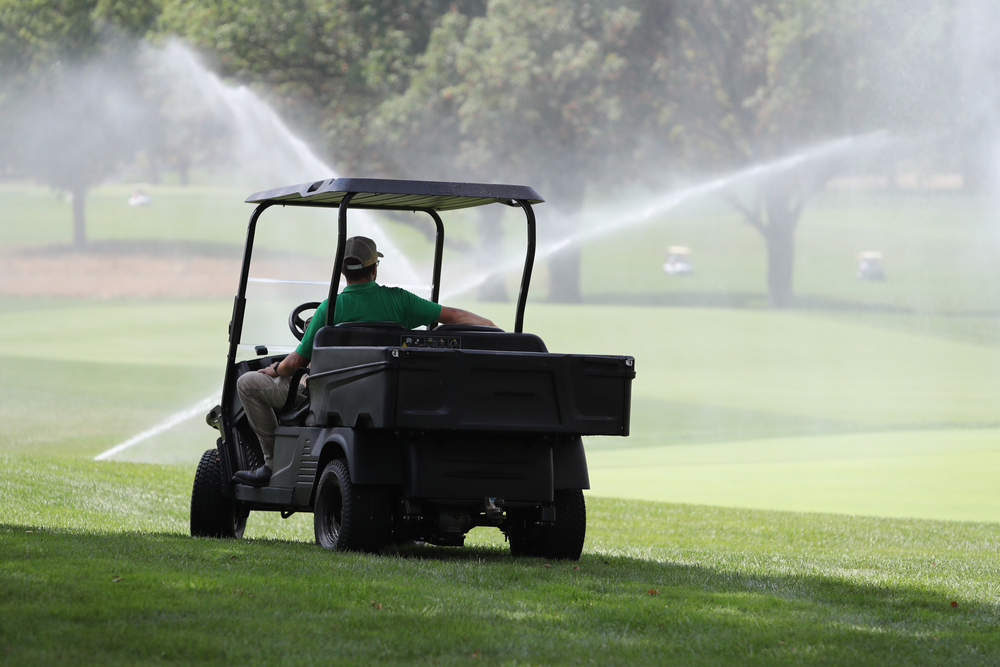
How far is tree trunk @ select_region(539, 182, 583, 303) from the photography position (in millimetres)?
31938

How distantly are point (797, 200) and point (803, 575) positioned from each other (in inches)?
1061

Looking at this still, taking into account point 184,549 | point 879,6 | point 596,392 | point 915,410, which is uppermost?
point 879,6

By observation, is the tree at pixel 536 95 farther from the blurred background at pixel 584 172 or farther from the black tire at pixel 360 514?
the black tire at pixel 360 514

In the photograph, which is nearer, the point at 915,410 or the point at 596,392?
the point at 596,392

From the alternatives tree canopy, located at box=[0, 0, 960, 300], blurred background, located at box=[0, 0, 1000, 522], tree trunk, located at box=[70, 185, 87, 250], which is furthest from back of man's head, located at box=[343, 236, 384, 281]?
tree trunk, located at box=[70, 185, 87, 250]

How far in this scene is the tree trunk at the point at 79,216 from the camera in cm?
3753

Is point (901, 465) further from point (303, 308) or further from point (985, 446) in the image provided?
point (303, 308)

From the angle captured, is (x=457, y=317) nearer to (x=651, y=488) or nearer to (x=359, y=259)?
(x=359, y=259)

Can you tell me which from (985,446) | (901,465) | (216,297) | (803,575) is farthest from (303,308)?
(216,297)

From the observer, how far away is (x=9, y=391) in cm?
2331

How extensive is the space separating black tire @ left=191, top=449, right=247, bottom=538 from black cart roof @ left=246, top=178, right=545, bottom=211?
1542 mm

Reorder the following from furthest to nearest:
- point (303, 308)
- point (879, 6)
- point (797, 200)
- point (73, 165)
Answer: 1. point (73, 165)
2. point (797, 200)
3. point (879, 6)
4. point (303, 308)

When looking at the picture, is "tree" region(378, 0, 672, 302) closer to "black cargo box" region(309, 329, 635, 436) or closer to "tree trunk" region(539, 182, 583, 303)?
"tree trunk" region(539, 182, 583, 303)

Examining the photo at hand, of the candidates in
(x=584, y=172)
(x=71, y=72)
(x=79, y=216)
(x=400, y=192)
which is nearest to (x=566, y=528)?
(x=400, y=192)
